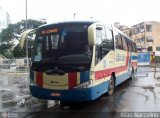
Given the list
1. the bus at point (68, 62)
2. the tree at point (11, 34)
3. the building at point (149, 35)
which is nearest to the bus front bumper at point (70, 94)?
the bus at point (68, 62)

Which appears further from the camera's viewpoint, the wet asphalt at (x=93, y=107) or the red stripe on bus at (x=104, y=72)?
the red stripe on bus at (x=104, y=72)

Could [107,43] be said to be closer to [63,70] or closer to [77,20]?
[77,20]

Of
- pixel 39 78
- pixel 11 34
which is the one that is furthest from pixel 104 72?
pixel 11 34

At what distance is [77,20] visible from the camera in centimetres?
1003

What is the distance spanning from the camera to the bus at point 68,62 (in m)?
9.18

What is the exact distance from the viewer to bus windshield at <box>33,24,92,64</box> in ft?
30.8

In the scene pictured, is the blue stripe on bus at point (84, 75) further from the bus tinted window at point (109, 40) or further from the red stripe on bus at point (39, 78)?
the bus tinted window at point (109, 40)

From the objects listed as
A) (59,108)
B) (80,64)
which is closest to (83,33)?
(80,64)

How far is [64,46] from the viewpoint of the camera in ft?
31.8

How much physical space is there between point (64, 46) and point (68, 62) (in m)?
0.65

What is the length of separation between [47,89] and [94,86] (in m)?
1.46

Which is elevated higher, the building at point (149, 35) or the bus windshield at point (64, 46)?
the building at point (149, 35)

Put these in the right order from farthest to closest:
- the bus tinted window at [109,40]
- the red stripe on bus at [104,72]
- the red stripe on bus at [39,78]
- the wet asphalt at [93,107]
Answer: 1. the bus tinted window at [109,40]
2. the red stripe on bus at [104,72]
3. the red stripe on bus at [39,78]
4. the wet asphalt at [93,107]

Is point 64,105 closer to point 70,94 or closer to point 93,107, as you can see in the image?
point 93,107
